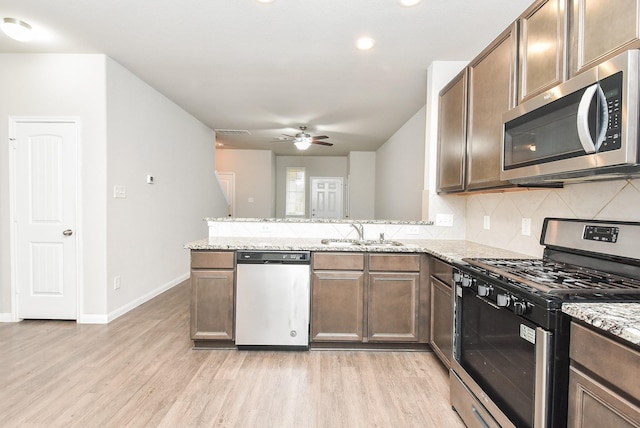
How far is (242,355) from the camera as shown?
2504mm

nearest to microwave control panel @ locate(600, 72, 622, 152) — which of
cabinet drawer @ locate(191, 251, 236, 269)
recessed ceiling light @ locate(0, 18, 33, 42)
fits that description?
cabinet drawer @ locate(191, 251, 236, 269)

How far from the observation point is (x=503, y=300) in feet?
4.38

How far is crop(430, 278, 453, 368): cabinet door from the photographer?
211 centimetres

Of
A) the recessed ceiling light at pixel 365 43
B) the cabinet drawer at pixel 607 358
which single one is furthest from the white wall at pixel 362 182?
the cabinet drawer at pixel 607 358

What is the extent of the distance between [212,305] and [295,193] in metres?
6.71

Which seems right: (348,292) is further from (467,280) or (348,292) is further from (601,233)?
(601,233)

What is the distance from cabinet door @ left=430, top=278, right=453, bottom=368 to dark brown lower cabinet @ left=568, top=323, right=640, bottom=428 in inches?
39.7

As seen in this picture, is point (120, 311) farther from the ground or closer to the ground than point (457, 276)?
closer to the ground

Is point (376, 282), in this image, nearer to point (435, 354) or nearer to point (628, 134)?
point (435, 354)

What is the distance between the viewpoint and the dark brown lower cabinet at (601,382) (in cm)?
84

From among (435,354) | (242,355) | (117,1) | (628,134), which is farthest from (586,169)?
(117,1)

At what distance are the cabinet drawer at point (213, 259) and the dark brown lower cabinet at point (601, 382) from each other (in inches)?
84.7

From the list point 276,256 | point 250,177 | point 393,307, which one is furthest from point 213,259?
point 250,177

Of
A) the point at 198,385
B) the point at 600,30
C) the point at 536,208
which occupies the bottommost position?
the point at 198,385
